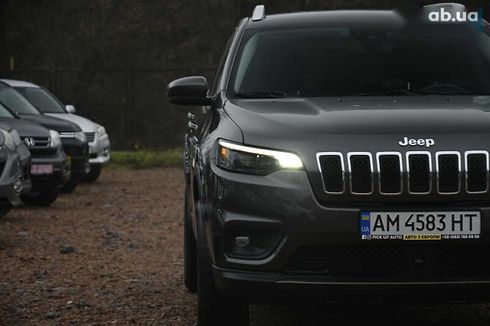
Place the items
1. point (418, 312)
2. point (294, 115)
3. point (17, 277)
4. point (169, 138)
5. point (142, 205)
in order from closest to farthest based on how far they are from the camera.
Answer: point (294, 115), point (418, 312), point (17, 277), point (142, 205), point (169, 138)

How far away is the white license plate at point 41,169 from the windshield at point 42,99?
498 cm

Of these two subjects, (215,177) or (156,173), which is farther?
(156,173)

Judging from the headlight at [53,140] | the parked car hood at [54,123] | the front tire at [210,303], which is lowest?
the parked car hood at [54,123]

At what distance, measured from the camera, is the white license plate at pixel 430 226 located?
533 cm

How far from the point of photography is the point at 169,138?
34000 mm

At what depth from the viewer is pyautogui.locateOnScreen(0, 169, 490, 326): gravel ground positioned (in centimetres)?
697

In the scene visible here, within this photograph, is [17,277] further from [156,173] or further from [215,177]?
[156,173]

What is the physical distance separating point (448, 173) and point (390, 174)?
265 mm

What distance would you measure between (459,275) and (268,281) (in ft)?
2.82

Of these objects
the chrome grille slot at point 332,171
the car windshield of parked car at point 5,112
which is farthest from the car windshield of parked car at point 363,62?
the car windshield of parked car at point 5,112

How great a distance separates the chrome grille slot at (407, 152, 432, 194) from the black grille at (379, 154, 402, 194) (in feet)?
0.16

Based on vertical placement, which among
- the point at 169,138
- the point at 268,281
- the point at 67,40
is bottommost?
the point at 169,138

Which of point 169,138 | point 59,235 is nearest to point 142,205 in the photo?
point 59,235

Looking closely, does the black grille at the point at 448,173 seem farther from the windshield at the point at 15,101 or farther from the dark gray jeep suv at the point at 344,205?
the windshield at the point at 15,101
